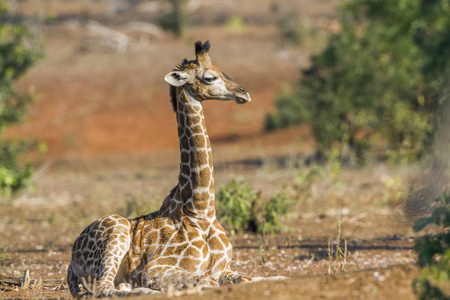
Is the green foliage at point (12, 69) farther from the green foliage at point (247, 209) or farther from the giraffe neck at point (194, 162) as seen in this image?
the giraffe neck at point (194, 162)

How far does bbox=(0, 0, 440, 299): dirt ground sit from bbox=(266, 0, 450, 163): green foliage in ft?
6.65

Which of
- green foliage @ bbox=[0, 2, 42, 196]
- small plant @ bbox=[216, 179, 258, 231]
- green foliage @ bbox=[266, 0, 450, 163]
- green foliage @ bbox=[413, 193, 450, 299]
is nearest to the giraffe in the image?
green foliage @ bbox=[413, 193, 450, 299]

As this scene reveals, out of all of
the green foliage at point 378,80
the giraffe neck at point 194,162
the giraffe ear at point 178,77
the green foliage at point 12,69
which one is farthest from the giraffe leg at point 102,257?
the green foliage at point 378,80

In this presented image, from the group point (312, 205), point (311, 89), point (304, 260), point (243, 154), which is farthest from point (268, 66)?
point (304, 260)

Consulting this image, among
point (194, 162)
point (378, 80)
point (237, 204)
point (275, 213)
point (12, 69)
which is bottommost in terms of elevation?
point (275, 213)

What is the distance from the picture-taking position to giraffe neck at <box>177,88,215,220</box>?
23.8 ft

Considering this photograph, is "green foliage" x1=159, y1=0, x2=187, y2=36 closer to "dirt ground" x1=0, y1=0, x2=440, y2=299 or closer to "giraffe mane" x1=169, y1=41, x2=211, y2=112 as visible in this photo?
"dirt ground" x1=0, y1=0, x2=440, y2=299

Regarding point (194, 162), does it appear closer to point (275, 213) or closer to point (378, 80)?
point (275, 213)

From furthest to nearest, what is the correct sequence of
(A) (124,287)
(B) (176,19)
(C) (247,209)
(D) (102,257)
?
(B) (176,19), (C) (247,209), (D) (102,257), (A) (124,287)

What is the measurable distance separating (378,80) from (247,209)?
10.8 meters

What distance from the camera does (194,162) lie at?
7.32 metres

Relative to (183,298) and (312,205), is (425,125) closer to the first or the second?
(312,205)

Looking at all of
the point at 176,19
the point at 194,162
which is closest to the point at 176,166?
the point at 194,162

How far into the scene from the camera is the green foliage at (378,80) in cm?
2100
